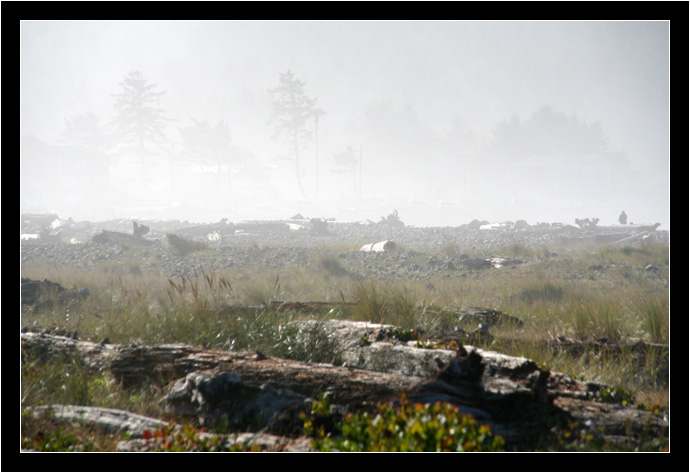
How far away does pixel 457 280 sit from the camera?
12727 millimetres

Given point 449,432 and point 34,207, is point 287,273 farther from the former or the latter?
point 34,207

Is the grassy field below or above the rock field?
below

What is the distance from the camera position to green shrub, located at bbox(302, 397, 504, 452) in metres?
2.29

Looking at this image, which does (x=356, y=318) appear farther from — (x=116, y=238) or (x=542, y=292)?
(x=116, y=238)

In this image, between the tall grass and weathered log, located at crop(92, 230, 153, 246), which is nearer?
the tall grass

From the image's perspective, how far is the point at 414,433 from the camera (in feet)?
7.59

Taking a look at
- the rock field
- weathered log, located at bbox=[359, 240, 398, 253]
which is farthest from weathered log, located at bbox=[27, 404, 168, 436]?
weathered log, located at bbox=[359, 240, 398, 253]

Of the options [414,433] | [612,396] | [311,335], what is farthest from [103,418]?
[612,396]

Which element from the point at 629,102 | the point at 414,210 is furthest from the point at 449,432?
the point at 629,102

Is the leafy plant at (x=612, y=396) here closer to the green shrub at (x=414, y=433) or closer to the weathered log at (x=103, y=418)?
the green shrub at (x=414, y=433)

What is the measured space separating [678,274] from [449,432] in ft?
13.9

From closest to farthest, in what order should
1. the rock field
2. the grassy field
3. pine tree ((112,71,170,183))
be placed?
the grassy field < the rock field < pine tree ((112,71,170,183))

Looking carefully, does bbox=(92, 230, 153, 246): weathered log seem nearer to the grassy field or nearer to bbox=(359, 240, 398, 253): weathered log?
bbox=(359, 240, 398, 253): weathered log

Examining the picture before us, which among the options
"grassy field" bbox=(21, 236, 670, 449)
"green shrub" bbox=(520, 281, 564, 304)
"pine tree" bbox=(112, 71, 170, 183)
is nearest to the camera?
"grassy field" bbox=(21, 236, 670, 449)
